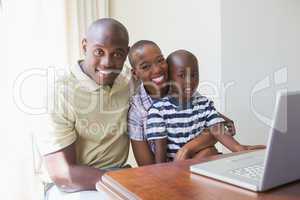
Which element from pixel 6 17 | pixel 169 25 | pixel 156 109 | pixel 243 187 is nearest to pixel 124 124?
pixel 156 109

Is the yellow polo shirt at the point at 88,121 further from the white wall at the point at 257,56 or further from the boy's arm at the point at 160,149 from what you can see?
the white wall at the point at 257,56

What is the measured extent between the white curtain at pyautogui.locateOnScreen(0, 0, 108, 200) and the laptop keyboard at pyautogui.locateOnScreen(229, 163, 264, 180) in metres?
1.22

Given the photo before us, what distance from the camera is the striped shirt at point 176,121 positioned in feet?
4.21

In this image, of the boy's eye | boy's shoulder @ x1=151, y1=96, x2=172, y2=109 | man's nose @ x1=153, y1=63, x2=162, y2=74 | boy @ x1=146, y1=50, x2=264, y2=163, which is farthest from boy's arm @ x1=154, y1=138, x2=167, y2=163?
the boy's eye

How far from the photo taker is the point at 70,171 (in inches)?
46.1

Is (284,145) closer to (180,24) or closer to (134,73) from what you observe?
(134,73)

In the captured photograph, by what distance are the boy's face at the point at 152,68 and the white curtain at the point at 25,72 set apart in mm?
644

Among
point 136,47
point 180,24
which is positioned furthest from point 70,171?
point 180,24

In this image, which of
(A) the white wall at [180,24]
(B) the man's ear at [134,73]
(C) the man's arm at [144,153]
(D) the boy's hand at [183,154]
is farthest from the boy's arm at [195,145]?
(A) the white wall at [180,24]

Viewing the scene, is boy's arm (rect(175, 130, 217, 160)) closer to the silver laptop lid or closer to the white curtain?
the silver laptop lid

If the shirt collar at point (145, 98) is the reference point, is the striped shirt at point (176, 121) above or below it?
below

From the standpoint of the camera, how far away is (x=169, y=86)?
1398mm

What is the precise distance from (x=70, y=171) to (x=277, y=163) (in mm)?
706

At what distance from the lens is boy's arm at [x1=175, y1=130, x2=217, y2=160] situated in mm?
1195
